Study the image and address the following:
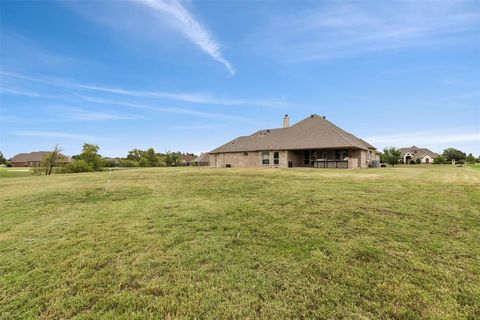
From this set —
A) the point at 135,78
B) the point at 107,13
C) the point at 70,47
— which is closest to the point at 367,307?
the point at 107,13

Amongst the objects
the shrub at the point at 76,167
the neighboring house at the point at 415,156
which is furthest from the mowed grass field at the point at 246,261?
the neighboring house at the point at 415,156

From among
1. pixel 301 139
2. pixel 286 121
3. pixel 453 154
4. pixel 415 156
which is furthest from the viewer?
pixel 453 154

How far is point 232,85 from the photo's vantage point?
2923cm

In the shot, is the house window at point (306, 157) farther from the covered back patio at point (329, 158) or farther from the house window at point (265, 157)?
the house window at point (265, 157)

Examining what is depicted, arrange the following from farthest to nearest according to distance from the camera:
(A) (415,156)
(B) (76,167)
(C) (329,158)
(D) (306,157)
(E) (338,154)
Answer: (A) (415,156)
(B) (76,167)
(D) (306,157)
(C) (329,158)
(E) (338,154)

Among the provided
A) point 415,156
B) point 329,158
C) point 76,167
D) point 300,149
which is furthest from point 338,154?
point 415,156

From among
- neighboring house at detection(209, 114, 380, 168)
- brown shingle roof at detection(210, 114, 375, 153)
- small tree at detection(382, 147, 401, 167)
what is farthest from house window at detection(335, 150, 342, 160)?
small tree at detection(382, 147, 401, 167)

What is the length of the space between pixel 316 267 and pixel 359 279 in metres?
0.57

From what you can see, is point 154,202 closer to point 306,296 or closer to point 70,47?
point 306,296

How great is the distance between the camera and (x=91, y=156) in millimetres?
38875

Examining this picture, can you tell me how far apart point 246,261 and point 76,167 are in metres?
40.1

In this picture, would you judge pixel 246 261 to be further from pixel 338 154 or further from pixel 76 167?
pixel 76 167

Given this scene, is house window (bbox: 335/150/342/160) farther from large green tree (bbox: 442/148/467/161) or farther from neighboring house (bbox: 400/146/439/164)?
large green tree (bbox: 442/148/467/161)

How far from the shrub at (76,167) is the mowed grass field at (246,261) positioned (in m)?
33.3
